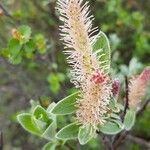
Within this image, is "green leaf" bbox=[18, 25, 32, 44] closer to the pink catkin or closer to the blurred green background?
the pink catkin

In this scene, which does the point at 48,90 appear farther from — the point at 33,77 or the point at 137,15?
the point at 137,15

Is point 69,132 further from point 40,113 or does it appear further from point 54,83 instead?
point 54,83

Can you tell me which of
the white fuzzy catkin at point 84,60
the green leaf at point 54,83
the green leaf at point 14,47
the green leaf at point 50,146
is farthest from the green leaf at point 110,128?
the green leaf at point 54,83

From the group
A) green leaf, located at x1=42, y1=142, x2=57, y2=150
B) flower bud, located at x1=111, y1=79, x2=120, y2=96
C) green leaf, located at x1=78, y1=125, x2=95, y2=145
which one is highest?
flower bud, located at x1=111, y1=79, x2=120, y2=96

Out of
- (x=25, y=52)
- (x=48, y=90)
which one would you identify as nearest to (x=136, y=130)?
(x=48, y=90)

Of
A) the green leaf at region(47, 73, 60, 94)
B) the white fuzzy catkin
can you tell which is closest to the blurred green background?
the green leaf at region(47, 73, 60, 94)

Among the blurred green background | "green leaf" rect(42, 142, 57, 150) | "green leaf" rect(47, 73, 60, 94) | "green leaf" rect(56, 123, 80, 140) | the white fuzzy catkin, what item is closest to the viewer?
the white fuzzy catkin

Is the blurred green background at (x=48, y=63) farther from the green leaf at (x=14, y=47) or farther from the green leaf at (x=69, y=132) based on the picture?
the green leaf at (x=69, y=132)
